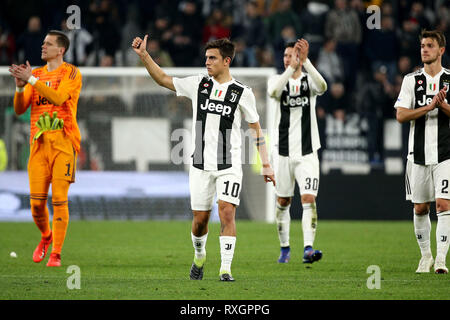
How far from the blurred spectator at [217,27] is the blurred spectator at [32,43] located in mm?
3739

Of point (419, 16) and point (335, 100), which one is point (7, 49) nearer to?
point (335, 100)

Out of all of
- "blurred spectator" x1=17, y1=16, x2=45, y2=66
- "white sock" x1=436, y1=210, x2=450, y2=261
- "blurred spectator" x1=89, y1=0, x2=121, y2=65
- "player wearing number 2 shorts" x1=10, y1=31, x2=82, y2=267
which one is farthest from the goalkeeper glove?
"blurred spectator" x1=89, y1=0, x2=121, y2=65

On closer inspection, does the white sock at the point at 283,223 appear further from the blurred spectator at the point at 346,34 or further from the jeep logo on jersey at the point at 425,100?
the blurred spectator at the point at 346,34

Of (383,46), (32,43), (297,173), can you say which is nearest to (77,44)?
(32,43)

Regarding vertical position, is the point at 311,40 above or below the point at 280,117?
above

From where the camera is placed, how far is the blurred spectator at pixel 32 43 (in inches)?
706

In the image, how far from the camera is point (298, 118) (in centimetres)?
1058

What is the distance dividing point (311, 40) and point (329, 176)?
4006 millimetres

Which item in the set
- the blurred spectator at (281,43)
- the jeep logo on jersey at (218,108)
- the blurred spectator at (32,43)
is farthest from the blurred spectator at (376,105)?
the jeep logo on jersey at (218,108)

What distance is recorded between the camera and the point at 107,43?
19047 mm

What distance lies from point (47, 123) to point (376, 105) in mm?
10473

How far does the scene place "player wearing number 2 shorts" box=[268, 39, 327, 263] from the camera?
1034 centimetres

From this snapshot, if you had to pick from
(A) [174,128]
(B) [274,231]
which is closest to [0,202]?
(A) [174,128]
